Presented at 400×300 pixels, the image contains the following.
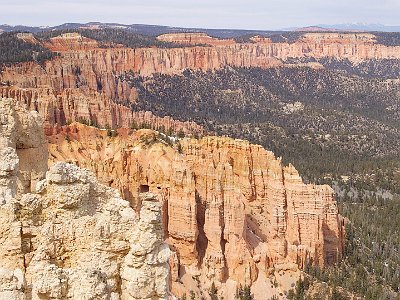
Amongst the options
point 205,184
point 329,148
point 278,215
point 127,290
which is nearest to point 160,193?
point 205,184

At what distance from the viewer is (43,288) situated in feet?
26.9

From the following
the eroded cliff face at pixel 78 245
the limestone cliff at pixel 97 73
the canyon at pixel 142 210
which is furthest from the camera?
the limestone cliff at pixel 97 73

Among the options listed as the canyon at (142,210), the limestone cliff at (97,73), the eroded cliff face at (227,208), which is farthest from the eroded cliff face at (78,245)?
the limestone cliff at (97,73)

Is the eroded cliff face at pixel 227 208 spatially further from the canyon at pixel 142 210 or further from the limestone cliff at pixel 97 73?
the limestone cliff at pixel 97 73

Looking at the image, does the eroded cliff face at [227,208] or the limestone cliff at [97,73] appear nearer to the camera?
the eroded cliff face at [227,208]

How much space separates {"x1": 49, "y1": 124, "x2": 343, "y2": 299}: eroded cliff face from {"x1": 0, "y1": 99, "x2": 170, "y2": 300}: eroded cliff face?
17739 millimetres

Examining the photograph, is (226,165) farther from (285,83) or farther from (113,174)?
(285,83)

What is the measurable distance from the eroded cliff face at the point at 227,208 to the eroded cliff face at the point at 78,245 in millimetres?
17739

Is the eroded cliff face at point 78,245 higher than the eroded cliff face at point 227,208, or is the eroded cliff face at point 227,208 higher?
the eroded cliff face at point 78,245

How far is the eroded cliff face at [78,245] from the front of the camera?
8.36 meters

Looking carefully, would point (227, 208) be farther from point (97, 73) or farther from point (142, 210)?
point (97, 73)

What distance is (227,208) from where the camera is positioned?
29.2 m

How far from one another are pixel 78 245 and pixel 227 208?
65.7ft

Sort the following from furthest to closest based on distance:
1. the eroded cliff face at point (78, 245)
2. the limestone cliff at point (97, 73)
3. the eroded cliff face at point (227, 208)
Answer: the limestone cliff at point (97, 73)
the eroded cliff face at point (227, 208)
the eroded cliff face at point (78, 245)
